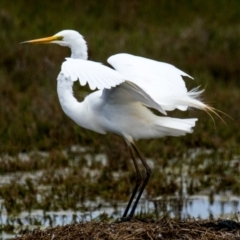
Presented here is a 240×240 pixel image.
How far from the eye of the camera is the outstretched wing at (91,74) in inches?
224

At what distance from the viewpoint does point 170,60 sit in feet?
42.9

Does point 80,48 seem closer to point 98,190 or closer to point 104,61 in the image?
point 98,190

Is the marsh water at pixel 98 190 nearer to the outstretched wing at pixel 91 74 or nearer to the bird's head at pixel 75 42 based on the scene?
the bird's head at pixel 75 42

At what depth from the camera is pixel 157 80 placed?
22.0 ft

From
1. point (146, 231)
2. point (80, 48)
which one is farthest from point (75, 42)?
point (146, 231)

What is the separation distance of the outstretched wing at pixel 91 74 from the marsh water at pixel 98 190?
1.64 meters

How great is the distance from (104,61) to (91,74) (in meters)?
6.90

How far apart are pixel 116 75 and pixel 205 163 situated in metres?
3.25

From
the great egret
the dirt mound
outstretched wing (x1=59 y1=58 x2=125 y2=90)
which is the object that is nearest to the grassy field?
the great egret

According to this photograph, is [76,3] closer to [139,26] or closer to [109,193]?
[139,26]

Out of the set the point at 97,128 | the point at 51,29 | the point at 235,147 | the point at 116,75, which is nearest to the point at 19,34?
the point at 51,29

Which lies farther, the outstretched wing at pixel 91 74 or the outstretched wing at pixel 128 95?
the outstretched wing at pixel 128 95

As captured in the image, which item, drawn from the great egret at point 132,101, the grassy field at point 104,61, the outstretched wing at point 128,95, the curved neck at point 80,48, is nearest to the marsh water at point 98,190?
the grassy field at point 104,61

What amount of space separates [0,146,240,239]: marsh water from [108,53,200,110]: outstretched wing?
1147 millimetres
